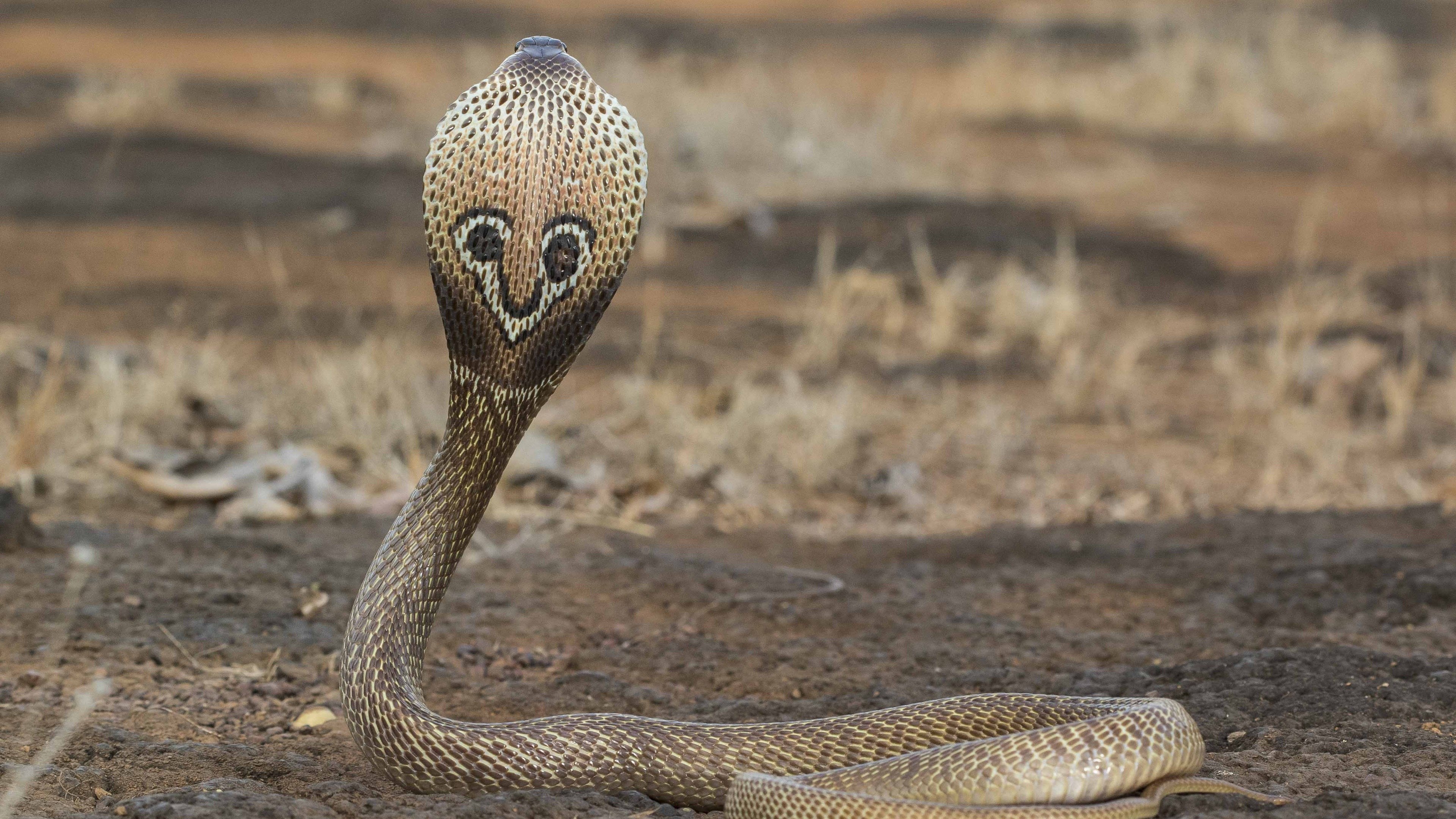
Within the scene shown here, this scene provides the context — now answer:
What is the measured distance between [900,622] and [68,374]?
3.82m

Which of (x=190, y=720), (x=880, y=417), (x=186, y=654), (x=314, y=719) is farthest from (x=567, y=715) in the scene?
(x=880, y=417)

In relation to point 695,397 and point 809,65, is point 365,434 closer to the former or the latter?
point 695,397

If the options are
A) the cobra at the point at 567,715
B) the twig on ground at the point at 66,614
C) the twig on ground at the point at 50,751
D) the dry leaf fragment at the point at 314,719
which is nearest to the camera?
the twig on ground at the point at 50,751

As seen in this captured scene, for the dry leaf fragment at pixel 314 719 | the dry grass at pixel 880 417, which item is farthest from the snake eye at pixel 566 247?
the dry grass at pixel 880 417

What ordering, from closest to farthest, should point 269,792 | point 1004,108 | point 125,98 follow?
point 269,792, point 125,98, point 1004,108

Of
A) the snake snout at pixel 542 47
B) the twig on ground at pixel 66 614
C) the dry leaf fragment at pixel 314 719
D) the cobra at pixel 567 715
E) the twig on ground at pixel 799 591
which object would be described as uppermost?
the snake snout at pixel 542 47

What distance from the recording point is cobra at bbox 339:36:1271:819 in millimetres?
2889

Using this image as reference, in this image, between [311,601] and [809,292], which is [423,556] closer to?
[311,601]

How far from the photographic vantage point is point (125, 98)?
14.6 metres

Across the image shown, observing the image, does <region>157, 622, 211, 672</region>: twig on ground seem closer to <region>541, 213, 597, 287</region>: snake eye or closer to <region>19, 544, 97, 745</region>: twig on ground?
<region>19, 544, 97, 745</region>: twig on ground

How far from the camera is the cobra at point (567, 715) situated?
2.89 m

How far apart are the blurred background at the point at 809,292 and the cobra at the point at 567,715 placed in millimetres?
2211

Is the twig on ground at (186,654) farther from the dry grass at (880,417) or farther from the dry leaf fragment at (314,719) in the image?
the dry grass at (880,417)

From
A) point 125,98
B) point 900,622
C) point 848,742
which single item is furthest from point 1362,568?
point 125,98
